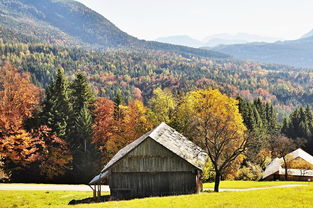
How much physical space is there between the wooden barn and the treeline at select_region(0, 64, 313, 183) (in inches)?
607

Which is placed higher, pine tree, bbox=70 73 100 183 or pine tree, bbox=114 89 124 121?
pine tree, bbox=114 89 124 121

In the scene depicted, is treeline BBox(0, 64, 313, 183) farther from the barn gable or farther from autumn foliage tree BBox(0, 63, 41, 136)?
the barn gable

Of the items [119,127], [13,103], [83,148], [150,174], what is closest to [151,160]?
[150,174]

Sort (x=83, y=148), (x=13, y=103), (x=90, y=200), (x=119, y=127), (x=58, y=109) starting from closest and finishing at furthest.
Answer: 1. (x=90, y=200)
2. (x=13, y=103)
3. (x=58, y=109)
4. (x=119, y=127)
5. (x=83, y=148)

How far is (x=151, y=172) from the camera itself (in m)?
36.8

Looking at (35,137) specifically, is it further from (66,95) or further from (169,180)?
(169,180)

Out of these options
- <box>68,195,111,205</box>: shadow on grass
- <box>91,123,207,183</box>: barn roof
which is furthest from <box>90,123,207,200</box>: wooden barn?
<box>68,195,111,205</box>: shadow on grass

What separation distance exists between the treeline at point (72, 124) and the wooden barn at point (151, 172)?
15427 mm

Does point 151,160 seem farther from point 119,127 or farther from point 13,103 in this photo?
point 13,103

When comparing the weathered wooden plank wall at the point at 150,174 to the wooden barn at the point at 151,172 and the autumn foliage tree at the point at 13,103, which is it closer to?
the wooden barn at the point at 151,172

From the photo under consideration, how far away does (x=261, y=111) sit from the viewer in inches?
4515

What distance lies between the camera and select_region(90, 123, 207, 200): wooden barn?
36.4 metres

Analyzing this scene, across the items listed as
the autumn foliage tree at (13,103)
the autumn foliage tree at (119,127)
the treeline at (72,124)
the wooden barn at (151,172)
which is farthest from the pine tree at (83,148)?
the wooden barn at (151,172)

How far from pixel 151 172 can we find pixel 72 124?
1280 inches
